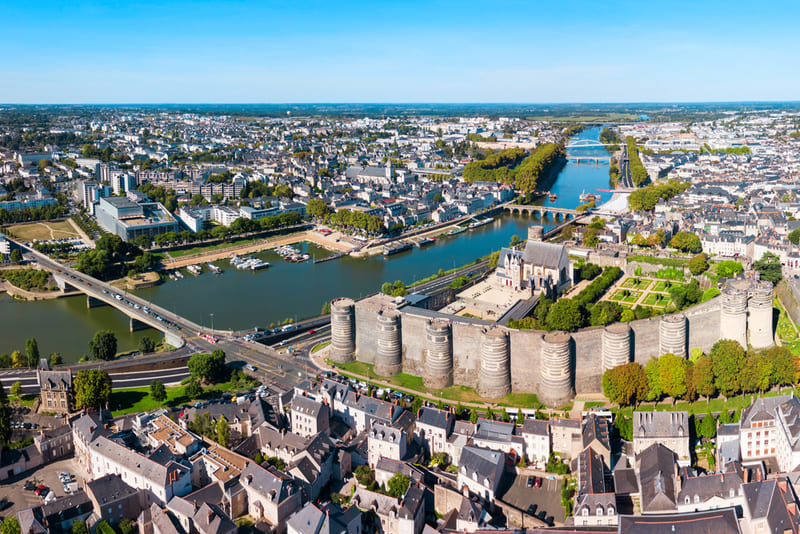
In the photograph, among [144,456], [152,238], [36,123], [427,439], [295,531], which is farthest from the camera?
[36,123]

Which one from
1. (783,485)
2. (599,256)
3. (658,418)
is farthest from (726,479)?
(599,256)

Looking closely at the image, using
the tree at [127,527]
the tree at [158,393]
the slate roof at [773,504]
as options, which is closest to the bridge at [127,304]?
the tree at [158,393]

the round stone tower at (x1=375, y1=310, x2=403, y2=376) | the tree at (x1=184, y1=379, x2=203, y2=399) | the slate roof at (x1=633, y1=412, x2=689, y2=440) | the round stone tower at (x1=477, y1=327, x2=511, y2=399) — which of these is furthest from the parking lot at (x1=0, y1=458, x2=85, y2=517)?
the slate roof at (x1=633, y1=412, x2=689, y2=440)

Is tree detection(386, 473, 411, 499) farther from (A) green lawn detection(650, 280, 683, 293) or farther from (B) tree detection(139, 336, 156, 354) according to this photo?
(A) green lawn detection(650, 280, 683, 293)

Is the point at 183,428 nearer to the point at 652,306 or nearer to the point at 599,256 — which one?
the point at 652,306

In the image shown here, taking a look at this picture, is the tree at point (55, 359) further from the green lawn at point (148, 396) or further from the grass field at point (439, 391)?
the grass field at point (439, 391)
